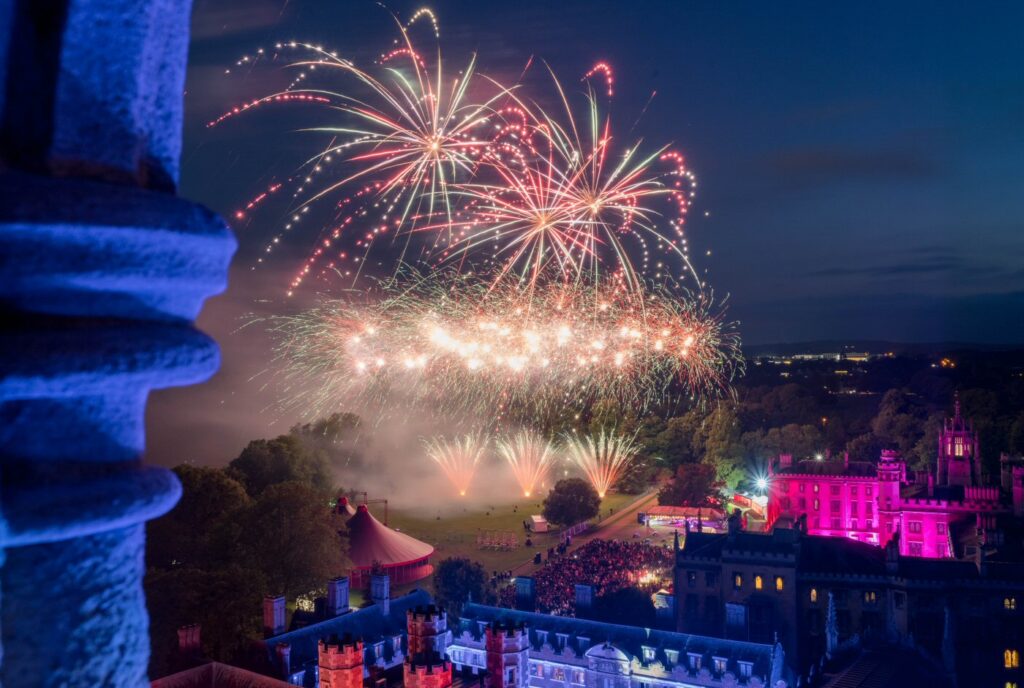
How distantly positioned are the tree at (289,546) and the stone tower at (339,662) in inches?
547

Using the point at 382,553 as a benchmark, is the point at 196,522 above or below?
above

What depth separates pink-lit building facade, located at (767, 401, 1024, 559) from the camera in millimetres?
37312

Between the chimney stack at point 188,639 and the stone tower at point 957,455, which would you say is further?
the stone tower at point 957,455

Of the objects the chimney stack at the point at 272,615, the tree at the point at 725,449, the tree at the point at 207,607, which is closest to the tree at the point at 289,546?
the tree at the point at 207,607

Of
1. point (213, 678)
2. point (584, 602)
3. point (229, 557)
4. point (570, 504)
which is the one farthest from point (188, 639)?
point (570, 504)

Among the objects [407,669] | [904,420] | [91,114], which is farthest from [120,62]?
[904,420]

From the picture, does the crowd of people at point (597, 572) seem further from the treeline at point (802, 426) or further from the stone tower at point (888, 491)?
the treeline at point (802, 426)

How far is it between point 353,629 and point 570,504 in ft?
80.8

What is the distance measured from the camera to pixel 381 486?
54.4 meters

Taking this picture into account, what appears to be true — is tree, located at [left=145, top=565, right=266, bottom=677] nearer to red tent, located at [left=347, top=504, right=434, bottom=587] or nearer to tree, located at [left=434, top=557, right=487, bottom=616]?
tree, located at [left=434, top=557, right=487, bottom=616]

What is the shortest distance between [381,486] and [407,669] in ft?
137

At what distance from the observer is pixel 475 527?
1786 inches

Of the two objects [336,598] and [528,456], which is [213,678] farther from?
[528,456]

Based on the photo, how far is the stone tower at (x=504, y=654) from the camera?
15.0 meters
